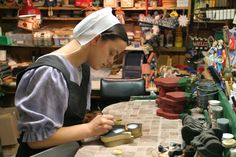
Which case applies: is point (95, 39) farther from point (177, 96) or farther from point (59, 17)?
point (59, 17)

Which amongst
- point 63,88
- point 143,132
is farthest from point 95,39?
point 143,132

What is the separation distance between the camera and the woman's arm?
1.39 m

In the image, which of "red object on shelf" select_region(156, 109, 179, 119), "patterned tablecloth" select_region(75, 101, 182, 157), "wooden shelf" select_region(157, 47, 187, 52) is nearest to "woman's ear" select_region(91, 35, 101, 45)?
"patterned tablecloth" select_region(75, 101, 182, 157)

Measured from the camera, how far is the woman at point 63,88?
1.33m

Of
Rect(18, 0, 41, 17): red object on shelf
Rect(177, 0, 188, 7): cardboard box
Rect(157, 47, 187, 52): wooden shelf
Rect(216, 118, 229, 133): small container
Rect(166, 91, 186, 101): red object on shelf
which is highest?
Rect(177, 0, 188, 7): cardboard box

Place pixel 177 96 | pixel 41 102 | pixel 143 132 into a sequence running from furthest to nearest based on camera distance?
pixel 177 96 → pixel 143 132 → pixel 41 102

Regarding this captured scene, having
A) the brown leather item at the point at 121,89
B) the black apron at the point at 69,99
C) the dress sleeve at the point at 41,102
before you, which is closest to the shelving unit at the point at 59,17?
the brown leather item at the point at 121,89

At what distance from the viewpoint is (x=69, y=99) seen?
1469 mm

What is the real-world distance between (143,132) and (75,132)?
0.50 m

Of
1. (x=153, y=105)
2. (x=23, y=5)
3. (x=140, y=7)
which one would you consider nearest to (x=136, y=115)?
(x=153, y=105)

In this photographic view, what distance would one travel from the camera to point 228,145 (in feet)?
4.00

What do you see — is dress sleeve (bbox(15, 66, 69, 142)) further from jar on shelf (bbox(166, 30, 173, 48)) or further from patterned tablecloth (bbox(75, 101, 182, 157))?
jar on shelf (bbox(166, 30, 173, 48))

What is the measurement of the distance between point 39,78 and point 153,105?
3.62ft

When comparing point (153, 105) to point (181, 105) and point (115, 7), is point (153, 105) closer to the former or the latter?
point (181, 105)
